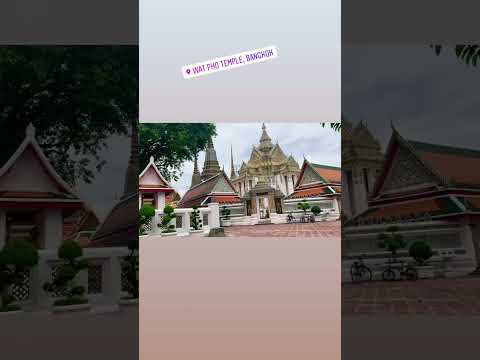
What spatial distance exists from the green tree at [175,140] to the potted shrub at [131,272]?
3.04 m

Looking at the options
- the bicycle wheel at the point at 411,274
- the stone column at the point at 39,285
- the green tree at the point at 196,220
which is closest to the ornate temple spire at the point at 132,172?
the stone column at the point at 39,285

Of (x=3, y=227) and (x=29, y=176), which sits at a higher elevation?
(x=29, y=176)

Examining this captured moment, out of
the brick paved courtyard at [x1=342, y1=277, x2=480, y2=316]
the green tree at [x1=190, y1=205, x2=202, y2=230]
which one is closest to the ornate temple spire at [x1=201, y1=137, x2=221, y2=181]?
the green tree at [x1=190, y1=205, x2=202, y2=230]

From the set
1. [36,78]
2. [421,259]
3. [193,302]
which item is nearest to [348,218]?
[421,259]

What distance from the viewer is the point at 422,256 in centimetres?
562

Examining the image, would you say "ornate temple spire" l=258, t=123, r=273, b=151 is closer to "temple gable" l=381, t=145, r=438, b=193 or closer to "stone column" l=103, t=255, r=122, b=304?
"stone column" l=103, t=255, r=122, b=304

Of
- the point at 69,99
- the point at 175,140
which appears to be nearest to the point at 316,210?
the point at 175,140

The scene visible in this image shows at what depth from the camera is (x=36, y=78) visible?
5449 mm

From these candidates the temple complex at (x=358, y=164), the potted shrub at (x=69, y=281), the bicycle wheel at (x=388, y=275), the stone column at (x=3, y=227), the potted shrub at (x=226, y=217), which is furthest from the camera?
the temple complex at (x=358, y=164)

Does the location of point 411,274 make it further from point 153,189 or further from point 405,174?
point 153,189

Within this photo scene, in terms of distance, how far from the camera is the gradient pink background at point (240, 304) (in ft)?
7.70

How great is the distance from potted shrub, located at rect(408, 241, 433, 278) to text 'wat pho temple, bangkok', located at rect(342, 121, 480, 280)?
0.07 metres

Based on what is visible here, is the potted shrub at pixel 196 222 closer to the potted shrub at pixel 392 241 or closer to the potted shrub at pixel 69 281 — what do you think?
the potted shrub at pixel 69 281

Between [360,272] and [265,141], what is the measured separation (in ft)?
13.2
